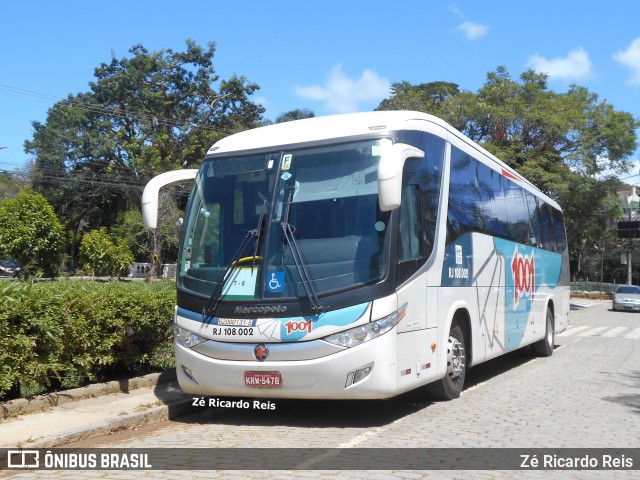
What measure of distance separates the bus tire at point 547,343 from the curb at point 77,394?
872 centimetres

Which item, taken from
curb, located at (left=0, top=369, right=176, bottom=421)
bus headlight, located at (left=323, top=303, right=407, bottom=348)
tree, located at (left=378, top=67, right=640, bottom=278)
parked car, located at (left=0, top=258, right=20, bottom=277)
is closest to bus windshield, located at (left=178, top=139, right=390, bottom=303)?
bus headlight, located at (left=323, top=303, right=407, bottom=348)

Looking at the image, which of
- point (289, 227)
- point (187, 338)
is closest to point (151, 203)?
point (187, 338)

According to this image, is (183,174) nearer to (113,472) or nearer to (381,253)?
(381,253)

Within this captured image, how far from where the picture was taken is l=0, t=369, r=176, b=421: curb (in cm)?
760

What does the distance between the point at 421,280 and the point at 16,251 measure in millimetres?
29169

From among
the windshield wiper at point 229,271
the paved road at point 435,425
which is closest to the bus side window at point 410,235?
the windshield wiper at point 229,271

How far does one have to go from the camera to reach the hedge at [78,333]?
7.55m

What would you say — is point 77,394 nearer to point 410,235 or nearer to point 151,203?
point 151,203

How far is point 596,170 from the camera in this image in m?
32.9

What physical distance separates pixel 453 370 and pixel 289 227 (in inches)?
127

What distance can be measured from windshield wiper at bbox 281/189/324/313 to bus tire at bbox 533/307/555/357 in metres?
9.41

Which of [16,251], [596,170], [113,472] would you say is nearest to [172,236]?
[16,251]

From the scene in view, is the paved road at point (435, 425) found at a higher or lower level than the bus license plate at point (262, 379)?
lower

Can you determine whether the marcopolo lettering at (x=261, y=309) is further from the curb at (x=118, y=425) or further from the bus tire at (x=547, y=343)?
the bus tire at (x=547, y=343)
